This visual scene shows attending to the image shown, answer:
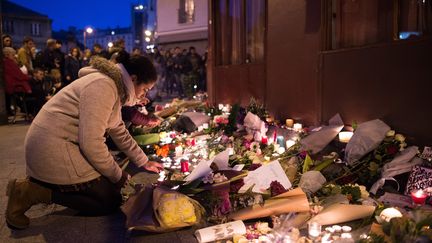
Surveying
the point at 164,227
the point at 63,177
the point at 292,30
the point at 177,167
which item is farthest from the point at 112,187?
the point at 292,30

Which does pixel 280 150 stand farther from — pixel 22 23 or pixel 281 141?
pixel 22 23

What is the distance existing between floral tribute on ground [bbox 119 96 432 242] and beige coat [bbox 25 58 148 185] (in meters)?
0.48

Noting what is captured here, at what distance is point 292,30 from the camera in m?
6.34

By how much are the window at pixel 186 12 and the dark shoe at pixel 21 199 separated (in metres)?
17.6

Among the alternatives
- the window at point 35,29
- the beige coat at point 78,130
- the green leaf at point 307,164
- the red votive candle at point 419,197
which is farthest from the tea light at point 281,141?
the window at point 35,29

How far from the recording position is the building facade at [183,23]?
20.4m

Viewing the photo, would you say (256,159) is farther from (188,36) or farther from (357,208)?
(188,36)

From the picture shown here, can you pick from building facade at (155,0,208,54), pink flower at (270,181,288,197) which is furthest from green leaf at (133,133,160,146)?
building facade at (155,0,208,54)

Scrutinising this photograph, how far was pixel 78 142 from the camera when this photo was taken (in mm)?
3441

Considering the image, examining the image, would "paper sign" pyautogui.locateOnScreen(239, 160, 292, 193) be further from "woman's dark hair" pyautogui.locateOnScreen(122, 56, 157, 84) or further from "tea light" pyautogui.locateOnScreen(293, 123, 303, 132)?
"tea light" pyautogui.locateOnScreen(293, 123, 303, 132)

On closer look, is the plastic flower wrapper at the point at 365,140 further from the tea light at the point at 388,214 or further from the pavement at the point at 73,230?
the pavement at the point at 73,230

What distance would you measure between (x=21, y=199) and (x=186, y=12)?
18.4m

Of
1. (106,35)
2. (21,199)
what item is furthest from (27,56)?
(106,35)

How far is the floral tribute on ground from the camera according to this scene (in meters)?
3.04
